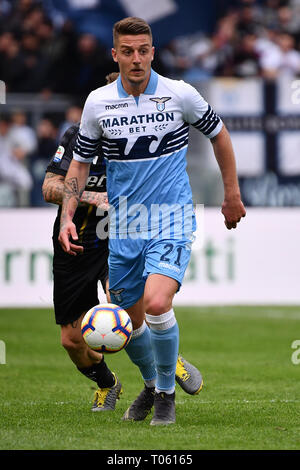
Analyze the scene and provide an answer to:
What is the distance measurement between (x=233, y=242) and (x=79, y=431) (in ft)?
27.3

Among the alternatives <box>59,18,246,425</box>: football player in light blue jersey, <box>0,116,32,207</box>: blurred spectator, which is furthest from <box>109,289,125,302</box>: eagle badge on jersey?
<box>0,116,32,207</box>: blurred spectator

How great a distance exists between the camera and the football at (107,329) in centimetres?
583

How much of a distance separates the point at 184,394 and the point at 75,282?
56.0 inches

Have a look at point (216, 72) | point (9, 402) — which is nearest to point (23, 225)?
point (216, 72)

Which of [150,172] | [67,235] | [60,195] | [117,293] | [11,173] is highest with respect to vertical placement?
[150,172]

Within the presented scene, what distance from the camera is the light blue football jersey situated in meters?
6.02

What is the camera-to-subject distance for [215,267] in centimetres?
1363

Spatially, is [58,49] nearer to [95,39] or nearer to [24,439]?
[95,39]

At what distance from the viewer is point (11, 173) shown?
48.1 feet

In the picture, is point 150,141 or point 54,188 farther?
point 54,188

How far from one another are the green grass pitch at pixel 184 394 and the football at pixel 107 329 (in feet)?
1.71

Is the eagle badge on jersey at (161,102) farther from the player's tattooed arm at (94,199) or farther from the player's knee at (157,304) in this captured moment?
the player's knee at (157,304)

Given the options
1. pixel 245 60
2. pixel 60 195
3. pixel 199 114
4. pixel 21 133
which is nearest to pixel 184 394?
pixel 60 195

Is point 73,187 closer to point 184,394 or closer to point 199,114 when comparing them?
point 199,114
